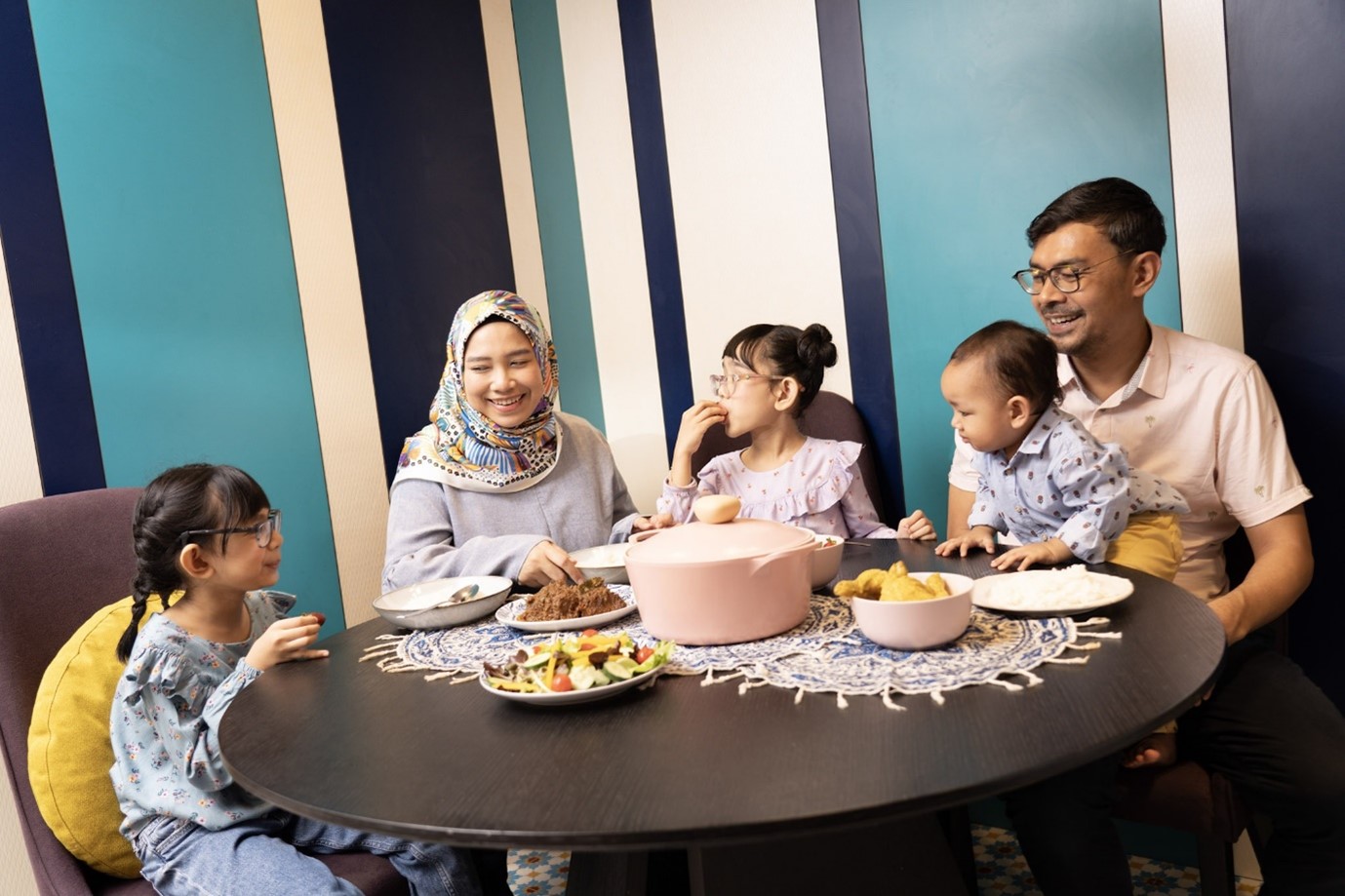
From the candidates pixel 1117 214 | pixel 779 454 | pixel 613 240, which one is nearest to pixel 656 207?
pixel 613 240

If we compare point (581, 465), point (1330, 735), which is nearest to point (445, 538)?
point (581, 465)

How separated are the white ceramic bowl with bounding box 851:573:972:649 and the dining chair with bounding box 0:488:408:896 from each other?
800mm

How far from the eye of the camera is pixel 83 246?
209 centimetres

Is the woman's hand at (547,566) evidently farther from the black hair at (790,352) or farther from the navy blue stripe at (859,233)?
the navy blue stripe at (859,233)

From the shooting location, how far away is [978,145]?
2459 millimetres

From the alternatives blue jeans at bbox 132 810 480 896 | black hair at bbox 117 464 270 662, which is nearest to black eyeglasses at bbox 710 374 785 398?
black hair at bbox 117 464 270 662

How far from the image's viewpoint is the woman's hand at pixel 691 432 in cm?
222

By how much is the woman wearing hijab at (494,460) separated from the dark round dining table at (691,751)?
887 millimetres

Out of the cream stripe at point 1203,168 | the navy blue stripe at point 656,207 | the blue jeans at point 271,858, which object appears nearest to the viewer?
the blue jeans at point 271,858

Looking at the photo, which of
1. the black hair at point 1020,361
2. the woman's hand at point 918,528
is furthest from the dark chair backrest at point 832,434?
the black hair at point 1020,361

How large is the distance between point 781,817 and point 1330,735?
123 cm

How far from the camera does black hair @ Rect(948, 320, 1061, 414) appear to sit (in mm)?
1733

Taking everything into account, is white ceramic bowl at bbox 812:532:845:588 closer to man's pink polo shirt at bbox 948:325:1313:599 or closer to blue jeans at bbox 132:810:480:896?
blue jeans at bbox 132:810:480:896

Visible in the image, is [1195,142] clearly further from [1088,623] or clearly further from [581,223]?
[581,223]
